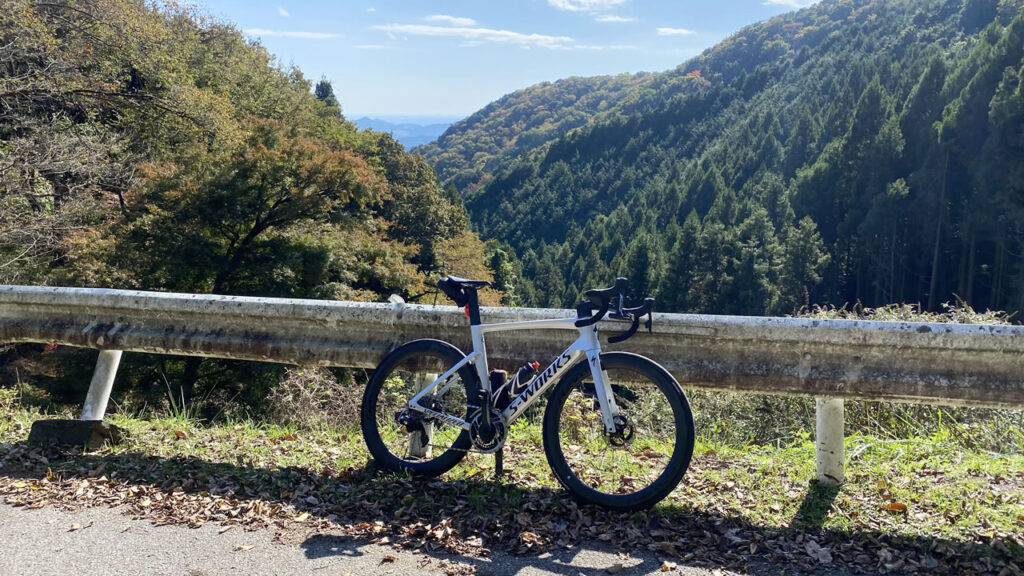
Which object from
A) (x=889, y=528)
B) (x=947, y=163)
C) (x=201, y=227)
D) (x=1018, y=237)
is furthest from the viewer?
(x=947, y=163)

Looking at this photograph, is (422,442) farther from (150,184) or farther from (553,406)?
(150,184)

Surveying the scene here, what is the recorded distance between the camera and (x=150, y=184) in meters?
19.3

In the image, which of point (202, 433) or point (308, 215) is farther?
point (308, 215)

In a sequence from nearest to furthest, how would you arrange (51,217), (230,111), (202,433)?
(202,433) → (51,217) → (230,111)

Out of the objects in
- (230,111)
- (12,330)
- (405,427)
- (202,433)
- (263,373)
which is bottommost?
(263,373)

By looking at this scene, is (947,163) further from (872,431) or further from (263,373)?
(872,431)

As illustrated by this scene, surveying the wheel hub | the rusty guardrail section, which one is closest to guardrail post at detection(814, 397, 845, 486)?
the rusty guardrail section

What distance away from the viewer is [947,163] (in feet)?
183

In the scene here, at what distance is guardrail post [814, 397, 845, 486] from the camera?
3.85 m

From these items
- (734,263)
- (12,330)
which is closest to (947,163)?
(734,263)

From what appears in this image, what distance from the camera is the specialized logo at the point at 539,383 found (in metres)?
3.75

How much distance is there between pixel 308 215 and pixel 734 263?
63103 mm

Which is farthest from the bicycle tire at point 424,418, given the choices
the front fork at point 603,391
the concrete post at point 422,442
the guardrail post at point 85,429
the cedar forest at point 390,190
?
the cedar forest at point 390,190

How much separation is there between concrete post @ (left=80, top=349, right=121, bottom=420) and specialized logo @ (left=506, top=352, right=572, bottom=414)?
2.71 meters
